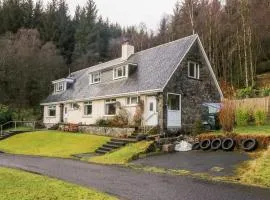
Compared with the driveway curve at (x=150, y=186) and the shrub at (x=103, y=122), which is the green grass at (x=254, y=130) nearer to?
the driveway curve at (x=150, y=186)

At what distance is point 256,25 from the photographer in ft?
136

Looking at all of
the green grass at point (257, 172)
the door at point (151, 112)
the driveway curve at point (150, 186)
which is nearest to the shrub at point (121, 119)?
the door at point (151, 112)

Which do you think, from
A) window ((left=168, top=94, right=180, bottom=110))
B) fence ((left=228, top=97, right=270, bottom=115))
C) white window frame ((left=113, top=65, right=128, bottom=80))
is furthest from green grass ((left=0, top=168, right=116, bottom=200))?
white window frame ((left=113, top=65, right=128, bottom=80))

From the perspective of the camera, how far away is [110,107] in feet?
100

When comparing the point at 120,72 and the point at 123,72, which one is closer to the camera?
the point at 123,72

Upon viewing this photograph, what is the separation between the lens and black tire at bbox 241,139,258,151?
1748 cm

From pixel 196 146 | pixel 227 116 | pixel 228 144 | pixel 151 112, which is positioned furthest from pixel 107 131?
pixel 228 144

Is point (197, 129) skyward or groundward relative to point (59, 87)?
groundward

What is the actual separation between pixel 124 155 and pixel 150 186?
8261 mm

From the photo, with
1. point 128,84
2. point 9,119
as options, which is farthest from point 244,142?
point 9,119

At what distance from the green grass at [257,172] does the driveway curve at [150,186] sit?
→ 920 mm

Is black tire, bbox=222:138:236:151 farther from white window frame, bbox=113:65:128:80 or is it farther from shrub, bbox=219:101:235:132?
white window frame, bbox=113:65:128:80

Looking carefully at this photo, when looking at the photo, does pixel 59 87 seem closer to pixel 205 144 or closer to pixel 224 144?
pixel 205 144

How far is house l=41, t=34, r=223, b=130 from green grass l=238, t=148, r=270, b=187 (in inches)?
463
